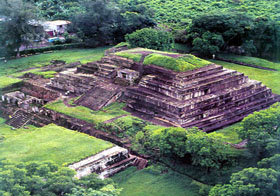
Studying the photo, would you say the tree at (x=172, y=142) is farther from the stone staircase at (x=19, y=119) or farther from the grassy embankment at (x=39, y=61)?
the grassy embankment at (x=39, y=61)

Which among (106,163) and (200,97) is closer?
(106,163)

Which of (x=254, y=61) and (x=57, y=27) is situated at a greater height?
(x=57, y=27)

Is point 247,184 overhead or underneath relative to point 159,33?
underneath

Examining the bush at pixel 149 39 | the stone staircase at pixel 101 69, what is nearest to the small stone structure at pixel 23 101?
the stone staircase at pixel 101 69

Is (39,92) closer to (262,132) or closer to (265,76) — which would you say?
(262,132)

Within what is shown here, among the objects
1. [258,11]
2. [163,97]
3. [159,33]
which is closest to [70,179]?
[163,97]

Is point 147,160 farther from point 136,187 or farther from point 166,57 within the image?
point 166,57

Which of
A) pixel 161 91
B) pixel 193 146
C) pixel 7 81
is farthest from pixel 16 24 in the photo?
pixel 193 146
